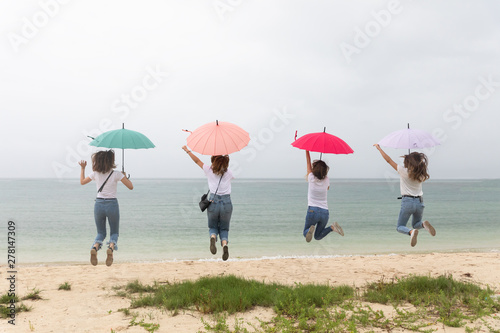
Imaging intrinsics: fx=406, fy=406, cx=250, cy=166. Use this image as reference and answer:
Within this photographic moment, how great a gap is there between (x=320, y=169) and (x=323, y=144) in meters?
0.56

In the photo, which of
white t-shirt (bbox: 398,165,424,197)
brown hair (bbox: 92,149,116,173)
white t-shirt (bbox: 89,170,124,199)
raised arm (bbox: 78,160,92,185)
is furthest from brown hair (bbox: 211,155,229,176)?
white t-shirt (bbox: 398,165,424,197)

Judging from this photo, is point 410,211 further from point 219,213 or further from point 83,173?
point 83,173

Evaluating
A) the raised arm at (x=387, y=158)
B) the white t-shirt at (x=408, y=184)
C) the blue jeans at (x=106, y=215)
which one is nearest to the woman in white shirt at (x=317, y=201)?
the raised arm at (x=387, y=158)

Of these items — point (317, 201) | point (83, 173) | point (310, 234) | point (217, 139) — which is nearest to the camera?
point (217, 139)

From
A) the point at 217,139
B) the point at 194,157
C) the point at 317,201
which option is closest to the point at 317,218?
the point at 317,201

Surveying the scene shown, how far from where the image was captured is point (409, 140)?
847 centimetres

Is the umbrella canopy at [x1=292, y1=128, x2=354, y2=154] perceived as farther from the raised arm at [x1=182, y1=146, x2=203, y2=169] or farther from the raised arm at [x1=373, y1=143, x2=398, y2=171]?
the raised arm at [x1=182, y1=146, x2=203, y2=169]

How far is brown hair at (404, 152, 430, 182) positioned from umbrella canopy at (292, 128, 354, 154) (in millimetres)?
1258

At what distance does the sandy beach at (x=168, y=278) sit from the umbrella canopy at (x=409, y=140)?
10.8 ft

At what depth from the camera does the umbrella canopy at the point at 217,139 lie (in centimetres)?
758

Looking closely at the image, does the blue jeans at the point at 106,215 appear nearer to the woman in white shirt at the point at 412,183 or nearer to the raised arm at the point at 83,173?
the raised arm at the point at 83,173

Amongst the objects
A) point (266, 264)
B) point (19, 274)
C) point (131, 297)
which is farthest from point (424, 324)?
point (19, 274)

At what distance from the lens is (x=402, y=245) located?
2031cm

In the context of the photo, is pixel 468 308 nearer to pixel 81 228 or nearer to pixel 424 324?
pixel 424 324
